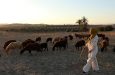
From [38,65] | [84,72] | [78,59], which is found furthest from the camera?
[78,59]

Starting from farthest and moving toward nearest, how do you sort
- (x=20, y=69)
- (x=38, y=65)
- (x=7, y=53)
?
1. (x=7, y=53)
2. (x=38, y=65)
3. (x=20, y=69)

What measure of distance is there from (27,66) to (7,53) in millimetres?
6216

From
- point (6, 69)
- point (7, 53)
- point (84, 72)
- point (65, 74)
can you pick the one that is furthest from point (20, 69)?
point (7, 53)

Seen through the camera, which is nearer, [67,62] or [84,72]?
[84,72]

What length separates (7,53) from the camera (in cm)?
2175

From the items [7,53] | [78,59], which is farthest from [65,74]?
[7,53]

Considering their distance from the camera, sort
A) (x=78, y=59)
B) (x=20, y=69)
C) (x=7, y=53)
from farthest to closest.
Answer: (x=7, y=53)
(x=78, y=59)
(x=20, y=69)

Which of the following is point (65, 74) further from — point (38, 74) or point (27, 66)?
point (27, 66)

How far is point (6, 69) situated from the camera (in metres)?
15.3

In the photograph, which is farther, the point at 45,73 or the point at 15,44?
the point at 15,44

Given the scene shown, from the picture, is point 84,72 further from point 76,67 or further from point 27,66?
point 27,66

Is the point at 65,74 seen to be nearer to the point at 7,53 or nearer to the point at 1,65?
the point at 1,65

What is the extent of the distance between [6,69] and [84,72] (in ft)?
14.8

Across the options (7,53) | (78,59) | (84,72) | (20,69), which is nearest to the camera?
(84,72)
